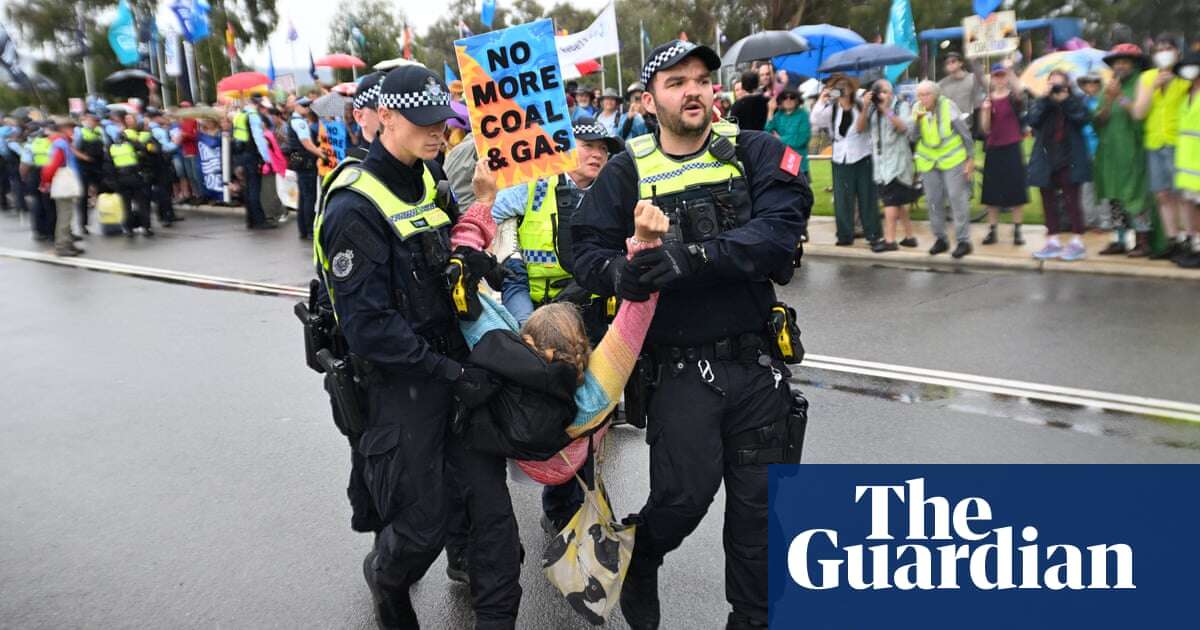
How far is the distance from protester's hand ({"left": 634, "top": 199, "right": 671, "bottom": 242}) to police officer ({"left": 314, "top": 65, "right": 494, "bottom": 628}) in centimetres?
73

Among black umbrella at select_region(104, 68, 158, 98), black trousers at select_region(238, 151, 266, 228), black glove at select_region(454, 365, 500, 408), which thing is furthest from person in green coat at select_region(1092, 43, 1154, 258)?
black umbrella at select_region(104, 68, 158, 98)

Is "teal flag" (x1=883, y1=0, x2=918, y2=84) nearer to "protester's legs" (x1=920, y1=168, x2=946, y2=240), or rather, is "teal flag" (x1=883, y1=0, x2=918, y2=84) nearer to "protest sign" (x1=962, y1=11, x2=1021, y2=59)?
"protest sign" (x1=962, y1=11, x2=1021, y2=59)

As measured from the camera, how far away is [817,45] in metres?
18.6

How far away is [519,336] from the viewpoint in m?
3.59

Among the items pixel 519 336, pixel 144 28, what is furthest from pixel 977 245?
pixel 144 28

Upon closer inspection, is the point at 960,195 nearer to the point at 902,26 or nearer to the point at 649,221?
the point at 902,26

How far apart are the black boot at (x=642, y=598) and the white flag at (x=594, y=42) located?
989cm

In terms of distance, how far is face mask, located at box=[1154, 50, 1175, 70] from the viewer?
9.39 meters

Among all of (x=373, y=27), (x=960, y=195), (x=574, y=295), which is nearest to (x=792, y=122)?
(x=960, y=195)

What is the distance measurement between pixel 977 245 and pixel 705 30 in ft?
131

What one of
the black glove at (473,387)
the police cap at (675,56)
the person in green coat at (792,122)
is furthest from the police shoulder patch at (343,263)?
the person in green coat at (792,122)

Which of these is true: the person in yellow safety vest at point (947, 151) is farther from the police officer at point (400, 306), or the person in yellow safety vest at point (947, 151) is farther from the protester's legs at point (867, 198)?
→ the police officer at point (400, 306)

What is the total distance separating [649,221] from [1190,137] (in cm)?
786

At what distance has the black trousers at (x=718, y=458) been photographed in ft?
11.2
